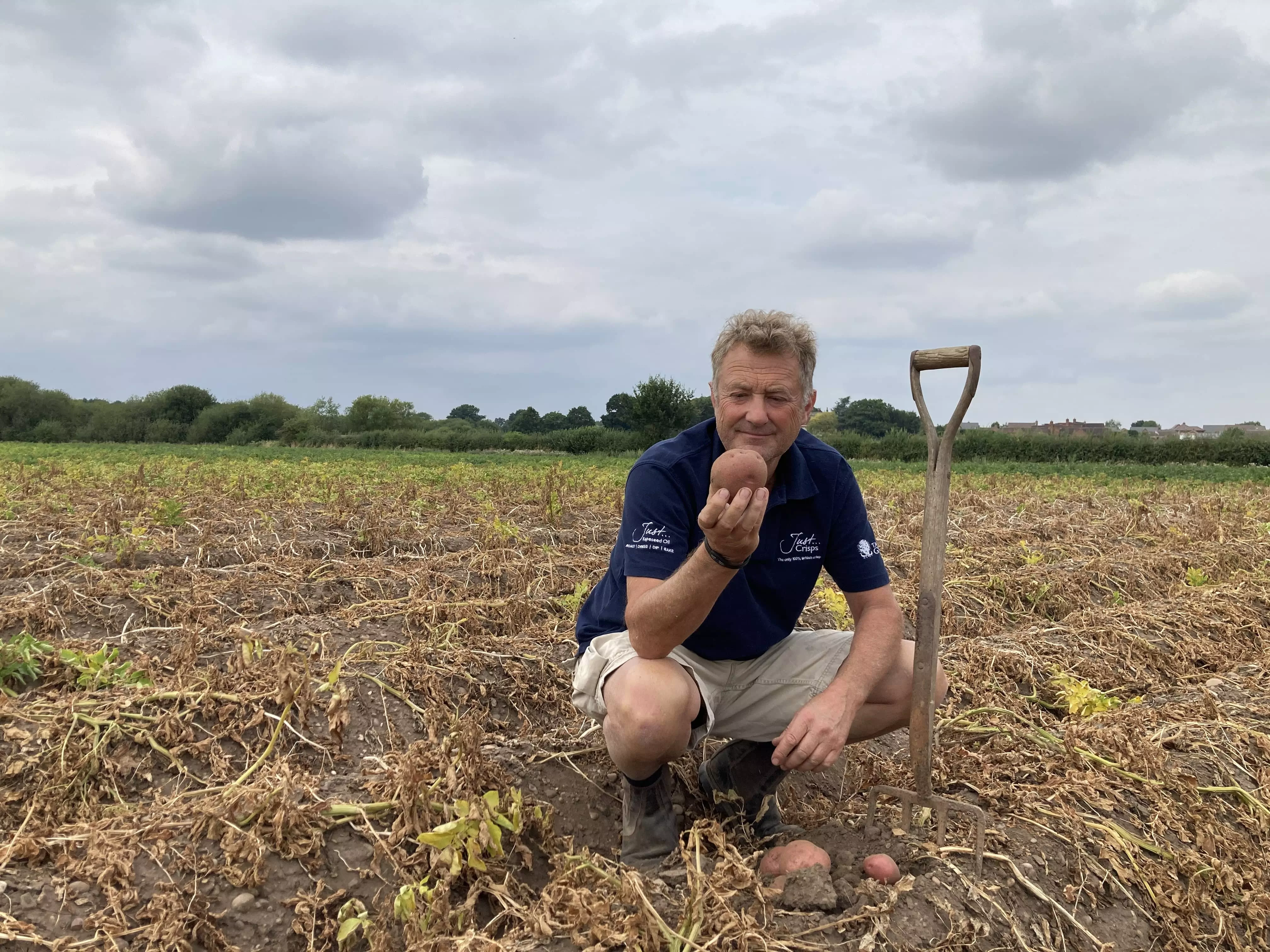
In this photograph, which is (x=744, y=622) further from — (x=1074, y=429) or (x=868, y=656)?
(x=1074, y=429)

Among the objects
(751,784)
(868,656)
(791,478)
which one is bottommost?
(751,784)

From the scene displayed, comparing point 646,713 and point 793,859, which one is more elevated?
point 646,713

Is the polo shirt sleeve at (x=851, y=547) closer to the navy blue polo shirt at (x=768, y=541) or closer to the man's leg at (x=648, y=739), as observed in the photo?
the navy blue polo shirt at (x=768, y=541)

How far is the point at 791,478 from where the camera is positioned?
2.97m

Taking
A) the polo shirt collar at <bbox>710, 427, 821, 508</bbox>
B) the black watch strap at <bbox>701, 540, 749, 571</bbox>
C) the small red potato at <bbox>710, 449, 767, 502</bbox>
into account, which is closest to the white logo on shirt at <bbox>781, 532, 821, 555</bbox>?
the polo shirt collar at <bbox>710, 427, 821, 508</bbox>

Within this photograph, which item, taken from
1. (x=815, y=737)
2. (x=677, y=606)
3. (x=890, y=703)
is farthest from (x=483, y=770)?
(x=890, y=703)

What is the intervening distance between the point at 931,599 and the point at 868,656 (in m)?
0.37

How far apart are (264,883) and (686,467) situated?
66.6 inches

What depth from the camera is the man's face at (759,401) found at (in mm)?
2697

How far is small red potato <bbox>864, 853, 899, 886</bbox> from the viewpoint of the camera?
8.38 ft

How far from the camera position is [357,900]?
7.79 feet

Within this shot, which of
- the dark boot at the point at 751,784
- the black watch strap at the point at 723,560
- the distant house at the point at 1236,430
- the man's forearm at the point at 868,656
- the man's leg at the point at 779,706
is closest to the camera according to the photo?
the black watch strap at the point at 723,560

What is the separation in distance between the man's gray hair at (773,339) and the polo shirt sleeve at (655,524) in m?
0.38

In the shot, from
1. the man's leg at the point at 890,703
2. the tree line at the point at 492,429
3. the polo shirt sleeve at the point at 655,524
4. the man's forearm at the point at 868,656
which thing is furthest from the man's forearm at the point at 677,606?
the tree line at the point at 492,429
